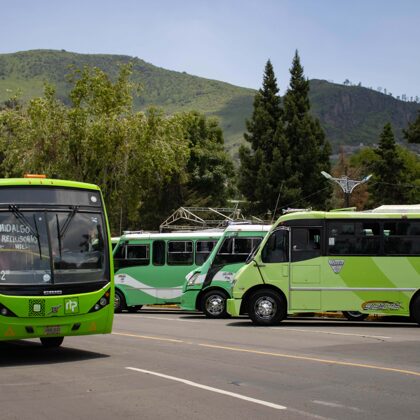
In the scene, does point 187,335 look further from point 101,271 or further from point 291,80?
point 291,80

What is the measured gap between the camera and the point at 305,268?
60.7 ft

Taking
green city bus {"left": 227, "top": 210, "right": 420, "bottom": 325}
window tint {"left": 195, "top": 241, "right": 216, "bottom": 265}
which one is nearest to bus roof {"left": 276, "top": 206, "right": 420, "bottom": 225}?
green city bus {"left": 227, "top": 210, "right": 420, "bottom": 325}

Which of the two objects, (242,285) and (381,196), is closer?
(242,285)

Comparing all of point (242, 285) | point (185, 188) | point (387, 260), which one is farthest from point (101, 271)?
point (185, 188)

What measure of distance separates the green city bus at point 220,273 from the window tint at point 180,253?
285cm

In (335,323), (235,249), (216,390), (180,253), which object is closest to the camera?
(216,390)

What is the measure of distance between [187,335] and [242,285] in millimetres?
2956

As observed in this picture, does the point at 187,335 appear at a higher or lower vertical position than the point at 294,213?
lower

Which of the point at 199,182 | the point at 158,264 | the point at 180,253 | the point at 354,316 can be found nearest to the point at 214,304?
the point at 180,253

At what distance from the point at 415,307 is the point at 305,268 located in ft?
9.36

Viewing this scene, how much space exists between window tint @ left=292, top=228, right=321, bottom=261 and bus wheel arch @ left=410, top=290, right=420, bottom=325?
2576 millimetres

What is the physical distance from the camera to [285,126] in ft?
192

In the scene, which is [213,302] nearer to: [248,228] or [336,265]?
[248,228]

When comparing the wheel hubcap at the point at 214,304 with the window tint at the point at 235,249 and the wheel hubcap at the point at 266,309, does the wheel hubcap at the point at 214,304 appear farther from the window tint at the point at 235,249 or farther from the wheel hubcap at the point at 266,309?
the wheel hubcap at the point at 266,309
